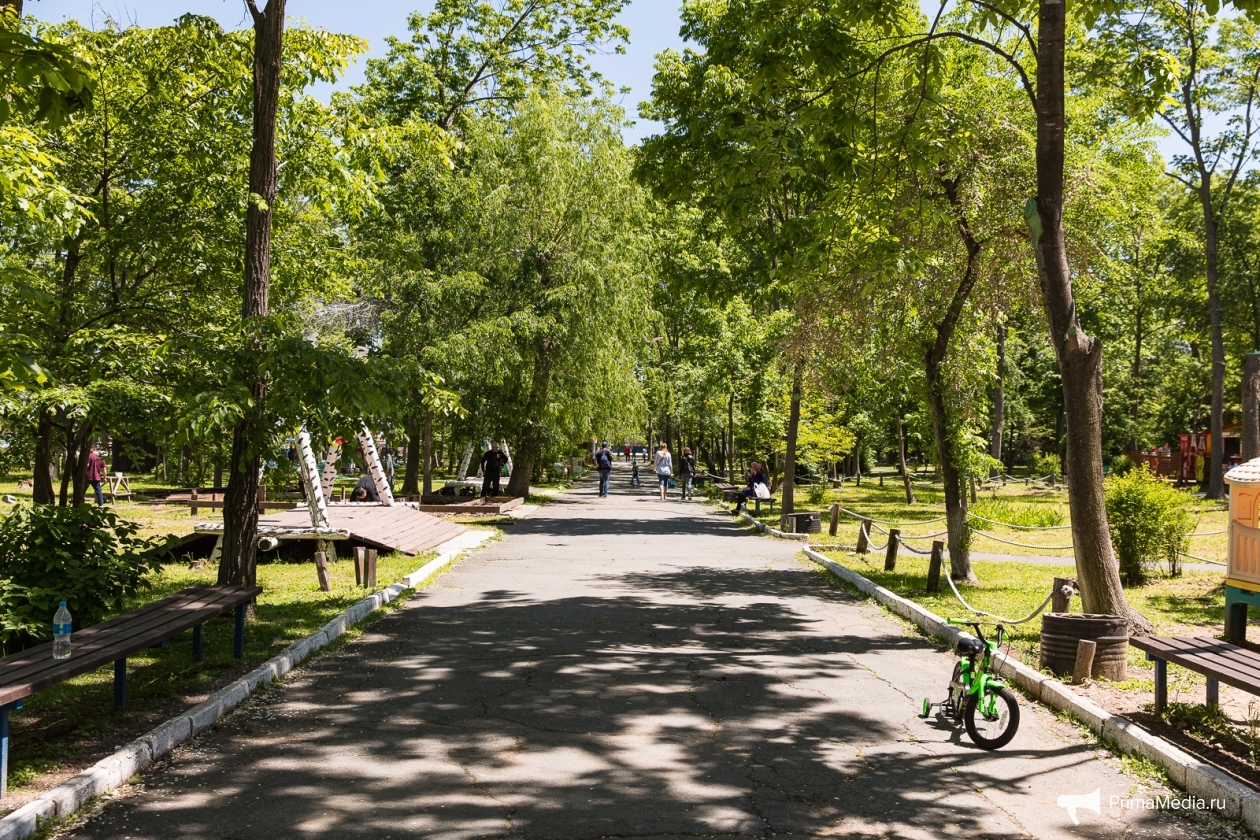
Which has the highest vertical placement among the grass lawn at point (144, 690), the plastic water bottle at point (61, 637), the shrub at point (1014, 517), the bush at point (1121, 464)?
the bush at point (1121, 464)

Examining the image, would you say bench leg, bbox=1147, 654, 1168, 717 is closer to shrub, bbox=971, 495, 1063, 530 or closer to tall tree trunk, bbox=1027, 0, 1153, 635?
tall tree trunk, bbox=1027, 0, 1153, 635

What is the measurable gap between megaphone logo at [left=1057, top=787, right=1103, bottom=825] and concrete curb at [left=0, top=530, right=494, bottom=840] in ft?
17.4

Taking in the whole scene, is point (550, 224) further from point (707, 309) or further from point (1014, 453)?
point (1014, 453)

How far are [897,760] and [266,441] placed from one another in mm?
6315

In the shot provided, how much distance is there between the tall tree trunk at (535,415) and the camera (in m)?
31.3

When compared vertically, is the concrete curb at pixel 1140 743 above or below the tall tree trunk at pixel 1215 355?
below

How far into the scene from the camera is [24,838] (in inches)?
190

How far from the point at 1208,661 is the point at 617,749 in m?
3.88

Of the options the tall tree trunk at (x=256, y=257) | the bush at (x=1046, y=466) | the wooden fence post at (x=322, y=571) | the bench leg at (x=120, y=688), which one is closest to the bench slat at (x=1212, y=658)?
the bench leg at (x=120, y=688)

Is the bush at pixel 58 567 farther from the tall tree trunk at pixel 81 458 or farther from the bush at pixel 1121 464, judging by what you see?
the bush at pixel 1121 464

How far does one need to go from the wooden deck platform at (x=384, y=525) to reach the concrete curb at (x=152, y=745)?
5863 mm

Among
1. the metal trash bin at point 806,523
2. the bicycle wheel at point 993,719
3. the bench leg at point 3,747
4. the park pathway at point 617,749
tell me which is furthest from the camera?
the metal trash bin at point 806,523

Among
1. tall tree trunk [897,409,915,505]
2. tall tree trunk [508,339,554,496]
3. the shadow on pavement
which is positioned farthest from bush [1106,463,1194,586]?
tall tree trunk [897,409,915,505]

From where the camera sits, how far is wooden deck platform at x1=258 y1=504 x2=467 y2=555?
16766 millimetres
